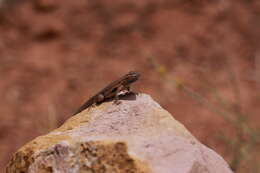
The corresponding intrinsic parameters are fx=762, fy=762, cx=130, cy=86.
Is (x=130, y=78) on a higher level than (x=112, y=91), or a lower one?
higher

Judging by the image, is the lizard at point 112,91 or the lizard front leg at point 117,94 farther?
the lizard at point 112,91

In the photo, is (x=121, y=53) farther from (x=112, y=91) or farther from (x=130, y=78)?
(x=112, y=91)

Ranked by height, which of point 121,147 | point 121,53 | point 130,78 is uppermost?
point 121,53

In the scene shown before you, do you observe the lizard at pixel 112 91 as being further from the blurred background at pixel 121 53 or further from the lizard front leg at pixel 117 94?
the blurred background at pixel 121 53

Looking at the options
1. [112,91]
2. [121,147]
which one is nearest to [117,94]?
[112,91]

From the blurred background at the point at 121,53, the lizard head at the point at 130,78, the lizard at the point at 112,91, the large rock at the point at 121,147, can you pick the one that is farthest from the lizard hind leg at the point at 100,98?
the blurred background at the point at 121,53

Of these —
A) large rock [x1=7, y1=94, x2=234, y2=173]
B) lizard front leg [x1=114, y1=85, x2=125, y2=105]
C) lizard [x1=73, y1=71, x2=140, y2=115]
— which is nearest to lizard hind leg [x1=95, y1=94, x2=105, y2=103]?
lizard [x1=73, y1=71, x2=140, y2=115]
